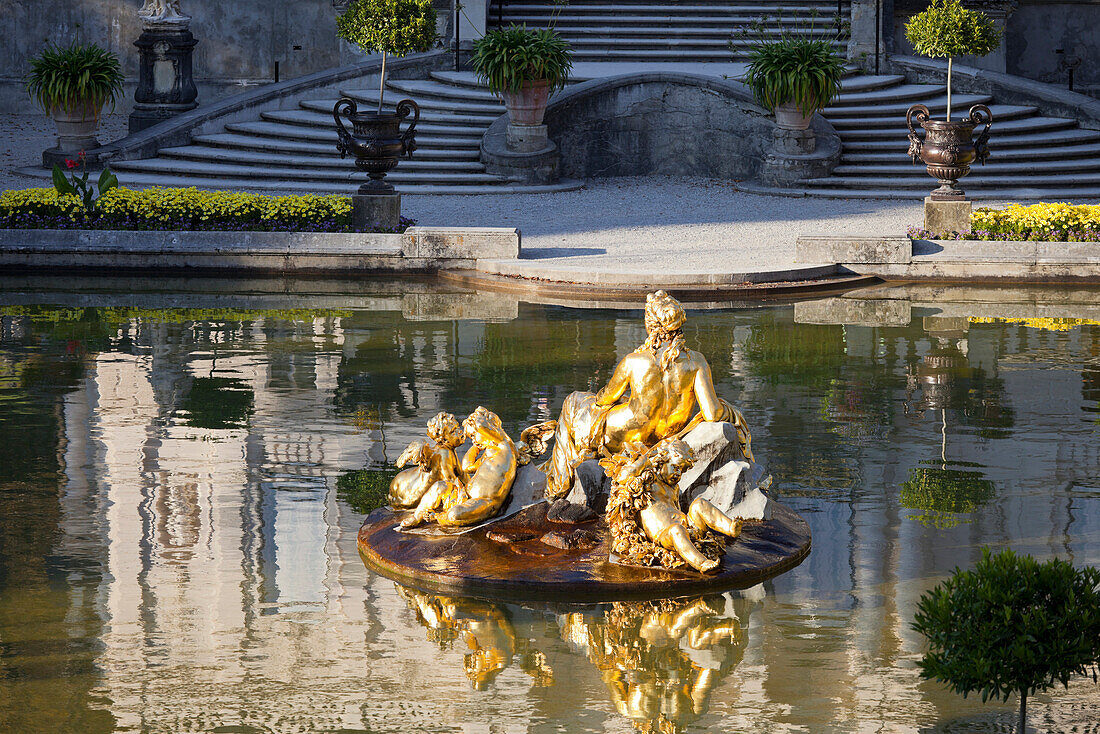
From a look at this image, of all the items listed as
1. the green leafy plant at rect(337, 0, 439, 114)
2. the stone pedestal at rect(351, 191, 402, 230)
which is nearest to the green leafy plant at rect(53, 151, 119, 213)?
the stone pedestal at rect(351, 191, 402, 230)

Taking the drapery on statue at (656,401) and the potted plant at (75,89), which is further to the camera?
the potted plant at (75,89)

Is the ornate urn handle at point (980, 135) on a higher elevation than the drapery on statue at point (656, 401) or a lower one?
higher

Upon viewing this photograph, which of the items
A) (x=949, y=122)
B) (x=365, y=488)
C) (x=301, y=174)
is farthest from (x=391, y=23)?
(x=365, y=488)

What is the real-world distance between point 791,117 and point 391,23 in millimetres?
6809

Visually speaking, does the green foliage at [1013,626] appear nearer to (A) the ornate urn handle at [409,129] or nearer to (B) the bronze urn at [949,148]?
(B) the bronze urn at [949,148]

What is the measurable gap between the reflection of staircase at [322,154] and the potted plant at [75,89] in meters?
1.13

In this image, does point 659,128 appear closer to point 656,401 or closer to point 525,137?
point 525,137

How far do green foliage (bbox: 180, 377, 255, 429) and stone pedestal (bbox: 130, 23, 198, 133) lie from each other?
44.8 ft

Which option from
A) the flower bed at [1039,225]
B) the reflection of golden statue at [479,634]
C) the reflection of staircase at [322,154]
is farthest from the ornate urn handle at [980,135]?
the reflection of golden statue at [479,634]

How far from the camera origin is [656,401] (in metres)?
8.71

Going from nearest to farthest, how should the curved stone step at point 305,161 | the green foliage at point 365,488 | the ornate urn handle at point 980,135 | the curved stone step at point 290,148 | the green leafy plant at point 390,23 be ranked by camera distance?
the green foliage at point 365,488
the ornate urn handle at point 980,135
the green leafy plant at point 390,23
the curved stone step at point 305,161
the curved stone step at point 290,148

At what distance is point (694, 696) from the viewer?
673cm

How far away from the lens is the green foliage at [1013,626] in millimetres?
5336

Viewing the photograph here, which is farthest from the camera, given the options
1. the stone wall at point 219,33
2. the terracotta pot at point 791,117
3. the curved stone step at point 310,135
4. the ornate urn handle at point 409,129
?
the stone wall at point 219,33
